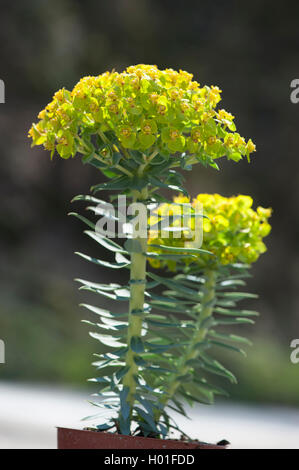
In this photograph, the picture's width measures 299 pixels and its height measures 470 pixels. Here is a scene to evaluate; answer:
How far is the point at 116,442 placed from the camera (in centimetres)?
78

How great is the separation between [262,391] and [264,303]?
113cm

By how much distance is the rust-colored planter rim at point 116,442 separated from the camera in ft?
2.54

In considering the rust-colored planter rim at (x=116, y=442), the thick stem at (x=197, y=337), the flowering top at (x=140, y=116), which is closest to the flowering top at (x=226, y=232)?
the thick stem at (x=197, y=337)

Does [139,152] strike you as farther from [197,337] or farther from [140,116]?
[197,337]

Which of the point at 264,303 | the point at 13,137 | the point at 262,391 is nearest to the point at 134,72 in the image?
the point at 262,391

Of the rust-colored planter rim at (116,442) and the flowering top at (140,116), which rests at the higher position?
the flowering top at (140,116)

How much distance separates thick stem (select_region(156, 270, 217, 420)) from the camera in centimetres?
95

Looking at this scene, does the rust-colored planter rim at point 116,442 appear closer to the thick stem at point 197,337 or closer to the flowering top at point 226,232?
the thick stem at point 197,337

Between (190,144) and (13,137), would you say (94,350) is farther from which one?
(190,144)

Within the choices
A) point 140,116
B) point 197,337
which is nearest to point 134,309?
point 197,337

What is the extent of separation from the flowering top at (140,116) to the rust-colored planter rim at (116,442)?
38 cm

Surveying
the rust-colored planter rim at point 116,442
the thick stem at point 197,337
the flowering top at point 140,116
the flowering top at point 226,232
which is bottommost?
the rust-colored planter rim at point 116,442

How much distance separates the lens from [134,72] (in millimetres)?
788

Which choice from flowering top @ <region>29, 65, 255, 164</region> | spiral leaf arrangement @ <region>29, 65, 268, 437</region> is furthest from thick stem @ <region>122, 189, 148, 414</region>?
flowering top @ <region>29, 65, 255, 164</region>
